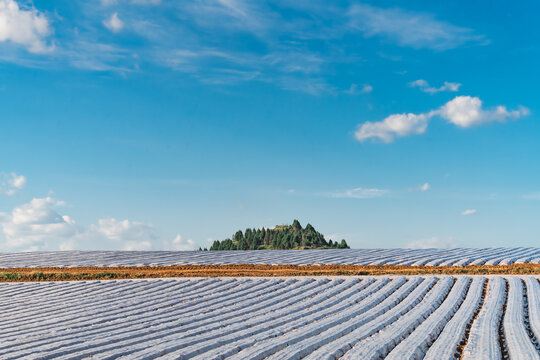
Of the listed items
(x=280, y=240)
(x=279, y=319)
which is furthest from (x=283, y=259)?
(x=280, y=240)

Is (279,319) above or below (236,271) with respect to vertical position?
below

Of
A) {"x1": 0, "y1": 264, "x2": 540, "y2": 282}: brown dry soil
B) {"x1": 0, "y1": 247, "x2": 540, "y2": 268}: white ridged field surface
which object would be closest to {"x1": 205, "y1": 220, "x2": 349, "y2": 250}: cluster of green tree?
{"x1": 0, "y1": 247, "x2": 540, "y2": 268}: white ridged field surface

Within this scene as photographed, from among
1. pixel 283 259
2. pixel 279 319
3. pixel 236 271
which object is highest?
pixel 283 259

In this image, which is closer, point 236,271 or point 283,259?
point 236,271

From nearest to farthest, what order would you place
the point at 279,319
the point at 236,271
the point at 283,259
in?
the point at 279,319 < the point at 236,271 < the point at 283,259

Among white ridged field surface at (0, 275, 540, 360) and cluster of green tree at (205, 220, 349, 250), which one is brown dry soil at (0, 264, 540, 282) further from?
cluster of green tree at (205, 220, 349, 250)

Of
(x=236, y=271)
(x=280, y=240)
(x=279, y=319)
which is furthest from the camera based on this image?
(x=280, y=240)

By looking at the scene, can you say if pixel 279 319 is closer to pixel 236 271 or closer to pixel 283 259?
pixel 236 271
